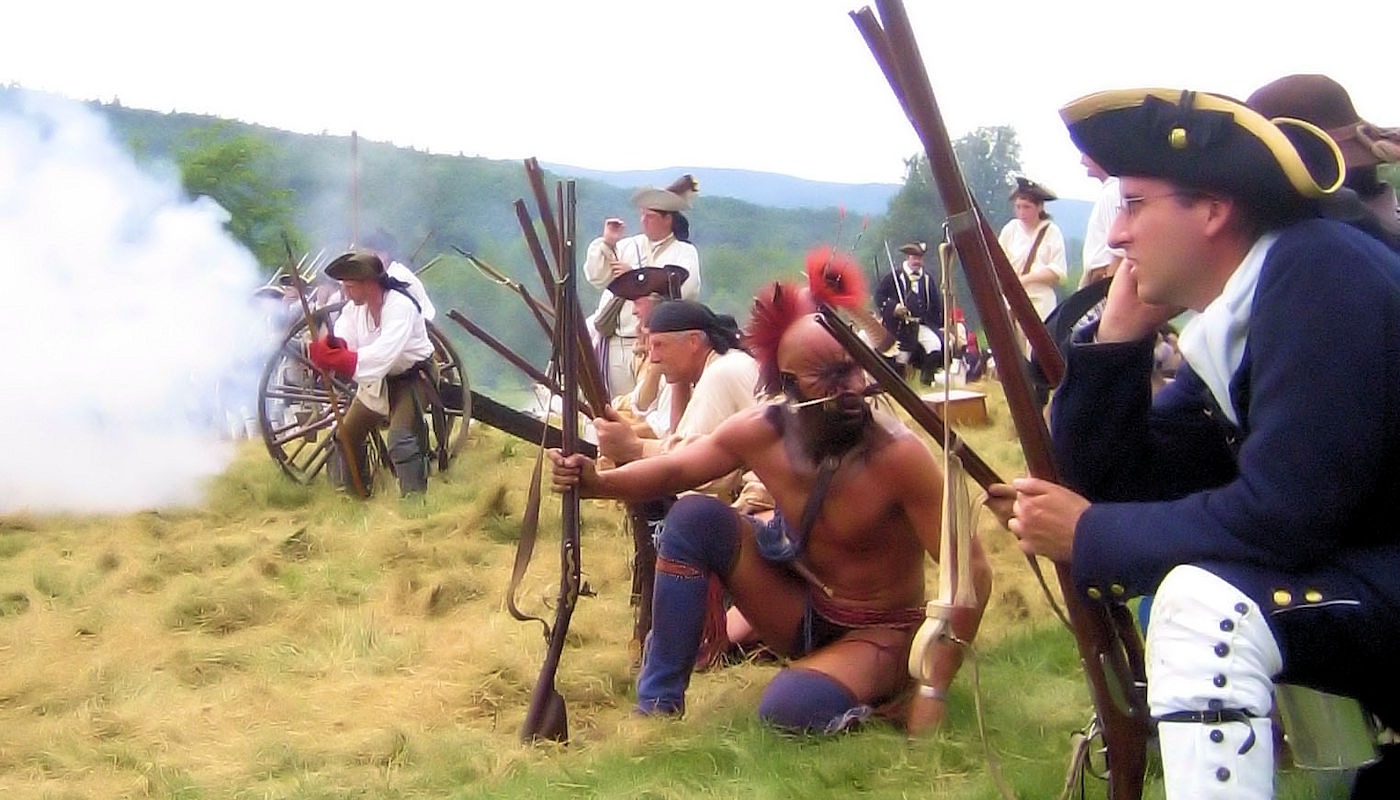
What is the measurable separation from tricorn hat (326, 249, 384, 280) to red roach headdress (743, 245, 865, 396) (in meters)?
4.48

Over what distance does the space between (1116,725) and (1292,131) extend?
94cm

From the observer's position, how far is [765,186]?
95.4 ft

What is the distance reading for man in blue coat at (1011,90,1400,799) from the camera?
1.80m

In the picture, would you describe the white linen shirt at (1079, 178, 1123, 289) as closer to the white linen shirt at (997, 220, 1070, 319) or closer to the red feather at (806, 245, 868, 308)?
the red feather at (806, 245, 868, 308)

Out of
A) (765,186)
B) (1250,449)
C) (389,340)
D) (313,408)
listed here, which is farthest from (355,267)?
(765,186)

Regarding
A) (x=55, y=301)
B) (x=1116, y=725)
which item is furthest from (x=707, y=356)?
(x=55, y=301)

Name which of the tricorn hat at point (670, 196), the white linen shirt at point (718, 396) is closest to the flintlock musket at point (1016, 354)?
the white linen shirt at point (718, 396)

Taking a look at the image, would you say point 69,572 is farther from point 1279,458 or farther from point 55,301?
point 1279,458

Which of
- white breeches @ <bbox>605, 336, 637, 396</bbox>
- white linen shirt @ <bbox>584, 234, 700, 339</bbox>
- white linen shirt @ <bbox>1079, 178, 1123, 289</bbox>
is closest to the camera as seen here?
white linen shirt @ <bbox>1079, 178, 1123, 289</bbox>

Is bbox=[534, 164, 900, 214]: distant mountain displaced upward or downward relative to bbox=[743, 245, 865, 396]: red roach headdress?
upward

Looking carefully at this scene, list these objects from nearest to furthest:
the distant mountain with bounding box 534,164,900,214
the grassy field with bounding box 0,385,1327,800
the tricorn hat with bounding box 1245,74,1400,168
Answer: the tricorn hat with bounding box 1245,74,1400,168 < the grassy field with bounding box 0,385,1327,800 < the distant mountain with bounding box 534,164,900,214

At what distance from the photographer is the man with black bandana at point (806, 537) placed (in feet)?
11.2

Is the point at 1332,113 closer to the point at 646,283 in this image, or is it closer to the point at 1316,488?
the point at 1316,488

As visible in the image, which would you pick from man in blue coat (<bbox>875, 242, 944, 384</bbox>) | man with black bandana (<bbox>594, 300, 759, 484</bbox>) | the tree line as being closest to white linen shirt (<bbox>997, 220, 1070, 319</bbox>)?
the tree line
